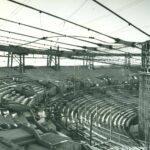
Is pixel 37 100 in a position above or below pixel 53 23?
below

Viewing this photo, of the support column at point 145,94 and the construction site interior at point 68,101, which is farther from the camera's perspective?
the support column at point 145,94

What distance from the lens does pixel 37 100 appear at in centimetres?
2191

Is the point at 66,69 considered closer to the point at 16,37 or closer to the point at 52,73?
the point at 52,73

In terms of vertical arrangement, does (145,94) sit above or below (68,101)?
above

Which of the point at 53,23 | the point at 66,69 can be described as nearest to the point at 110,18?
the point at 53,23

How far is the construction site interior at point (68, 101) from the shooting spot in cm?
1057

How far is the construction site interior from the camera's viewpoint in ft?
34.7

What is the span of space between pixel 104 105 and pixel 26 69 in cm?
1296

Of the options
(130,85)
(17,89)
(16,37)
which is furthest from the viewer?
(130,85)

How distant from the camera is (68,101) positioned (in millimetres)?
26641

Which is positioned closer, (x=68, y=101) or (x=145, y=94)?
(x=145, y=94)

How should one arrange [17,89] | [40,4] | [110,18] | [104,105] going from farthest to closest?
1. [104,105]
2. [17,89]
3. [110,18]
4. [40,4]

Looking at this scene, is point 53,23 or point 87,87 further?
point 87,87

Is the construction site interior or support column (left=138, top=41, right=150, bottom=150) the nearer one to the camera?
the construction site interior
